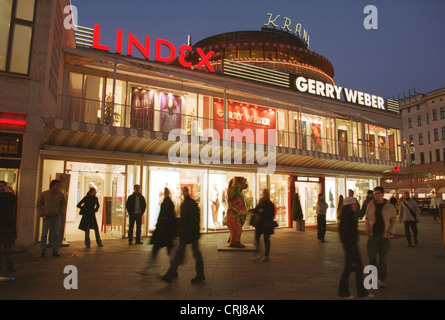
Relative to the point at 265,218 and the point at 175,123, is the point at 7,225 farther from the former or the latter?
the point at 175,123

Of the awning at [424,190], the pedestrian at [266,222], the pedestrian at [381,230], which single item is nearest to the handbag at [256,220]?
the pedestrian at [266,222]

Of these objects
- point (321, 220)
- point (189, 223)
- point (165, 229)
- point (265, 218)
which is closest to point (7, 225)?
point (165, 229)

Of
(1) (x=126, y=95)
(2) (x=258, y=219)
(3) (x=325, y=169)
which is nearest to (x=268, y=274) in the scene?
(2) (x=258, y=219)

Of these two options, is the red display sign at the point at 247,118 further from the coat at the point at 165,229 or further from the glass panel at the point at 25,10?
the coat at the point at 165,229

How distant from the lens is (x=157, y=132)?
1216cm

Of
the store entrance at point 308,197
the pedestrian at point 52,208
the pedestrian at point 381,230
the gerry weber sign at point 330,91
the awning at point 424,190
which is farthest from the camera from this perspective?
the awning at point 424,190

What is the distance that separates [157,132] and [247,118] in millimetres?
6695

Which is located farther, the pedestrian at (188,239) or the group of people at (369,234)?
the pedestrian at (188,239)

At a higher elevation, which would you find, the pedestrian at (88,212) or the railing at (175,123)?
the railing at (175,123)

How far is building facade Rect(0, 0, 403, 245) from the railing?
49 mm

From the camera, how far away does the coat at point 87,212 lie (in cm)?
999

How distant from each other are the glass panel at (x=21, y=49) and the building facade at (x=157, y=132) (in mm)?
180
